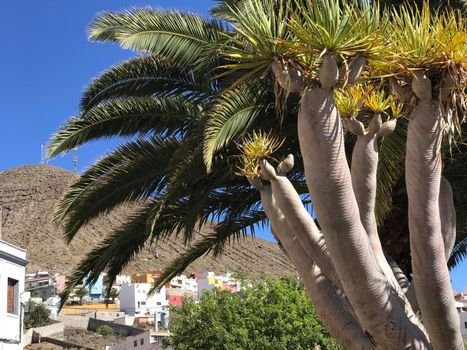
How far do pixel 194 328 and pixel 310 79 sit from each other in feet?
58.2

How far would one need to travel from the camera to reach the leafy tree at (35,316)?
7012cm

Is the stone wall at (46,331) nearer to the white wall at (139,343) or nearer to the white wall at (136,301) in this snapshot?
the white wall at (139,343)

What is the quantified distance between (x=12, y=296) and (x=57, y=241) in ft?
282

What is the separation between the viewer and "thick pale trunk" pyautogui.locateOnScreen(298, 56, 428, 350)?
5195 mm

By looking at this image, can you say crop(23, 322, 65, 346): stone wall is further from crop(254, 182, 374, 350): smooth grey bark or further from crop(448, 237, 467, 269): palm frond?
crop(254, 182, 374, 350): smooth grey bark

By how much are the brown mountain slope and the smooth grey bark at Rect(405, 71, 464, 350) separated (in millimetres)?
87335


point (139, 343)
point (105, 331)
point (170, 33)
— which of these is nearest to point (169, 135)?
point (170, 33)

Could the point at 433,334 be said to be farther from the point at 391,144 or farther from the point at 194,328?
the point at 194,328

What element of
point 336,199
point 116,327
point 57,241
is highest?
point 57,241

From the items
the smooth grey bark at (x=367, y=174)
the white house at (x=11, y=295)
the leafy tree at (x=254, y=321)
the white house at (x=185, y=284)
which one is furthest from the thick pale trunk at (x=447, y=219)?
the white house at (x=185, y=284)

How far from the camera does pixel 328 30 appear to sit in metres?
5.33

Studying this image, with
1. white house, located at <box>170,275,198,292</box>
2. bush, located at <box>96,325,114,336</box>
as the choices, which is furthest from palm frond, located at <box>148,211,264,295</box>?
white house, located at <box>170,275,198,292</box>

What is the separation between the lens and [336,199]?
5.22m

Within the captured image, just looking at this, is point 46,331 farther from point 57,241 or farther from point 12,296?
point 57,241
